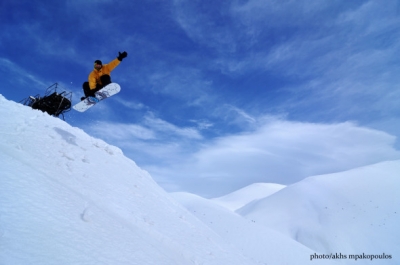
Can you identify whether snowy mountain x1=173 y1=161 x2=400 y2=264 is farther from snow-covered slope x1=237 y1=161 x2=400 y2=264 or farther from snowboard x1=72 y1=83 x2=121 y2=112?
snowboard x1=72 y1=83 x2=121 y2=112

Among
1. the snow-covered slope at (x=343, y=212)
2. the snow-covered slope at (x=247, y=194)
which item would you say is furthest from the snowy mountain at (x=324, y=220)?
the snow-covered slope at (x=247, y=194)

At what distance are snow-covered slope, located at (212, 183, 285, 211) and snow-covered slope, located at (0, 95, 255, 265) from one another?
2047 inches

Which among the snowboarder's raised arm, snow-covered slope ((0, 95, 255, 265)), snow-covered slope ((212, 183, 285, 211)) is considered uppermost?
snow-covered slope ((212, 183, 285, 211))

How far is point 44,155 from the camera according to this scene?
752 centimetres

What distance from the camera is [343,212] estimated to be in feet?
109

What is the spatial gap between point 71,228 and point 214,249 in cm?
587

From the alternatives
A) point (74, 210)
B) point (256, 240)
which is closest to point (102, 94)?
point (74, 210)

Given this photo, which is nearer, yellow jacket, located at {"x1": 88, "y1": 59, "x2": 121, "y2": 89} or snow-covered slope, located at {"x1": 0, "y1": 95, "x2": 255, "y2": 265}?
snow-covered slope, located at {"x1": 0, "y1": 95, "x2": 255, "y2": 265}

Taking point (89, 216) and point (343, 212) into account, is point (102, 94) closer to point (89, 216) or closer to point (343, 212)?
point (89, 216)

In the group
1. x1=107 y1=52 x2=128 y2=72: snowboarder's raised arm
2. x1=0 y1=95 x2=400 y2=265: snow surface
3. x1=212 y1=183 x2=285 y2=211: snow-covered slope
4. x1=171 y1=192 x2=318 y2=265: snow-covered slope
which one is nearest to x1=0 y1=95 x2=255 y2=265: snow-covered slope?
x1=0 y1=95 x2=400 y2=265: snow surface

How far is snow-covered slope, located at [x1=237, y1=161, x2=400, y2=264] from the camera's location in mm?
27922

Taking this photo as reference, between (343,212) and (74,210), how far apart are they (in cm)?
3788

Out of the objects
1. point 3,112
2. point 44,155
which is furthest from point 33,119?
point 44,155

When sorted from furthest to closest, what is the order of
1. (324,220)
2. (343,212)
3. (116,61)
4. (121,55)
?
(343,212) → (324,220) → (116,61) → (121,55)
